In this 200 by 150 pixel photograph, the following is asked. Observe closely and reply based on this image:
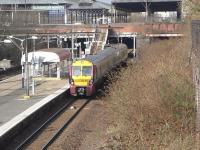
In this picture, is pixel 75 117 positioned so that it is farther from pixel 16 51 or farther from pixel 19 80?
pixel 16 51

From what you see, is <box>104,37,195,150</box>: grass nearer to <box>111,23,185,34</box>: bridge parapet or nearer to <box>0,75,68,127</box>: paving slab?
<box>0,75,68,127</box>: paving slab

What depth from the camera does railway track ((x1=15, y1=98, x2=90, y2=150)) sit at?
70.1ft

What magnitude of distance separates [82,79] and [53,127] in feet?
31.5

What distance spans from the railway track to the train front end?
2.52ft

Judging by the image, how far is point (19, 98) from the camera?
33.1 meters

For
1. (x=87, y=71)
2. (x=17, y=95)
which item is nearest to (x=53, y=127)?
(x=87, y=71)

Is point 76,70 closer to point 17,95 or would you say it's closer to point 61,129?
point 17,95

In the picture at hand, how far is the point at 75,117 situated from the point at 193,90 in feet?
37.4

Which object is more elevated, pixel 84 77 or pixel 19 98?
pixel 84 77

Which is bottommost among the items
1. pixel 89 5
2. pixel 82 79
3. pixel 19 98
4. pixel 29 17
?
pixel 19 98

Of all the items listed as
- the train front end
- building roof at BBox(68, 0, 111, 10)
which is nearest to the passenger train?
the train front end

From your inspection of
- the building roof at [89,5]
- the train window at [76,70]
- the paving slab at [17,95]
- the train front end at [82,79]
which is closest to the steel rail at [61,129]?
the train front end at [82,79]

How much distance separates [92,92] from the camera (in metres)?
34.6

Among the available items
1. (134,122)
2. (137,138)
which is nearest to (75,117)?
(134,122)
